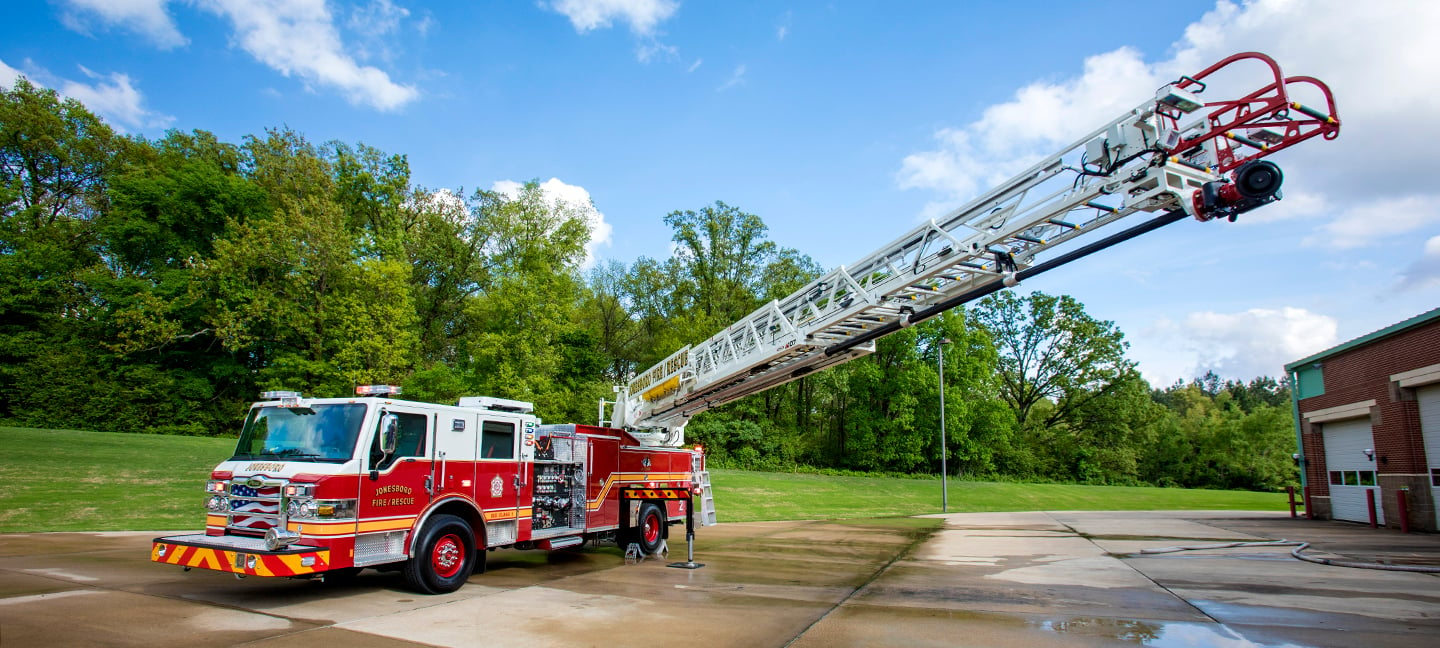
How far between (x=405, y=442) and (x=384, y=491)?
0.67 m

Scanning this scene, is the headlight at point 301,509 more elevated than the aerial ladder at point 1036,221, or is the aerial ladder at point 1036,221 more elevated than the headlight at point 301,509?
the aerial ladder at point 1036,221

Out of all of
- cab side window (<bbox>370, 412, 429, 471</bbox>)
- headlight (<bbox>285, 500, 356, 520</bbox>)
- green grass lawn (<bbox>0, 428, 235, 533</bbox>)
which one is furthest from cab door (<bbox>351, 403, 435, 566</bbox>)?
green grass lawn (<bbox>0, 428, 235, 533</bbox>)

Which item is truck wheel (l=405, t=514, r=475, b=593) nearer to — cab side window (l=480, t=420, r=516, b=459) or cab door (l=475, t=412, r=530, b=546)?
cab door (l=475, t=412, r=530, b=546)

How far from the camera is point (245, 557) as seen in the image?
7332mm

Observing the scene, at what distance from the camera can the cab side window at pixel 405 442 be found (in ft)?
27.1

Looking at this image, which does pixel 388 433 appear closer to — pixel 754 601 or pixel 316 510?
pixel 316 510

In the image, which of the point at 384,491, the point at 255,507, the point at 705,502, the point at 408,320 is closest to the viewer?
the point at 255,507

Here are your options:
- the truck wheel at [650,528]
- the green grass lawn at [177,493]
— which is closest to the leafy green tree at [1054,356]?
the green grass lawn at [177,493]

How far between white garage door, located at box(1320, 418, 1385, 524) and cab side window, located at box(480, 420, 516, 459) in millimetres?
23457

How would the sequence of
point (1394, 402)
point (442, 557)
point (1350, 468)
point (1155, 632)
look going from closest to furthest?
point (1155, 632) → point (442, 557) → point (1394, 402) → point (1350, 468)

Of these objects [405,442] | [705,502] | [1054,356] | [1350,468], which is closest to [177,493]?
[705,502]

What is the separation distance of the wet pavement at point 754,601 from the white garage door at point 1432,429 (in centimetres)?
603

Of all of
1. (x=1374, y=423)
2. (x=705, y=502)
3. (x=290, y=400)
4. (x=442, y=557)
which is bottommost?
(x=442, y=557)

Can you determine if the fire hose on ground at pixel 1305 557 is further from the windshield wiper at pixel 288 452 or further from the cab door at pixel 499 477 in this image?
the windshield wiper at pixel 288 452
